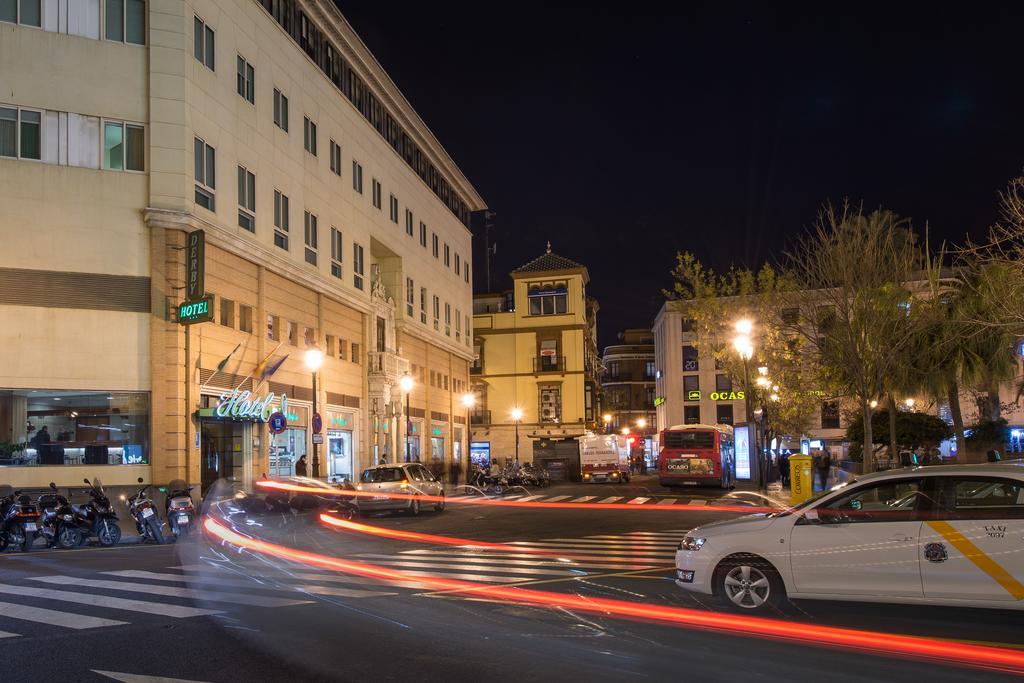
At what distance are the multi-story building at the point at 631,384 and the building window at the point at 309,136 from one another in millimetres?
92869

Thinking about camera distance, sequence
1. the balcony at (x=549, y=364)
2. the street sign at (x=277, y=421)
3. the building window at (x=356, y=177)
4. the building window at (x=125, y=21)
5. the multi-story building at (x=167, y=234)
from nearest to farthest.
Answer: the multi-story building at (x=167, y=234) < the building window at (x=125, y=21) < the street sign at (x=277, y=421) < the building window at (x=356, y=177) < the balcony at (x=549, y=364)

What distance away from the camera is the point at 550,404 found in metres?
78.1

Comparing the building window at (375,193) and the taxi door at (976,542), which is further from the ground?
the building window at (375,193)

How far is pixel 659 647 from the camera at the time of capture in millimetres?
8320

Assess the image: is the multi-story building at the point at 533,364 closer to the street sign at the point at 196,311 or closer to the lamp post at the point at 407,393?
the lamp post at the point at 407,393

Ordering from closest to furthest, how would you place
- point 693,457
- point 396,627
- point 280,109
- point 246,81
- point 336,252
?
point 396,627 < point 246,81 < point 280,109 < point 336,252 < point 693,457

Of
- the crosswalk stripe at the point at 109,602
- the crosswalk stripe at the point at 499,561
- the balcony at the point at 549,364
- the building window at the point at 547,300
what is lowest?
the crosswalk stripe at the point at 499,561

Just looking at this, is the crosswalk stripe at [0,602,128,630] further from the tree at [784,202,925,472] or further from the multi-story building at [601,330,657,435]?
the multi-story building at [601,330,657,435]

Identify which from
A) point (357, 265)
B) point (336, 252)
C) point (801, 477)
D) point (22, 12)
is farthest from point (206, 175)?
point (801, 477)

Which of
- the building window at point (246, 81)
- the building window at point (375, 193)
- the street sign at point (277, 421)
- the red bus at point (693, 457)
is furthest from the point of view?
the building window at point (375, 193)

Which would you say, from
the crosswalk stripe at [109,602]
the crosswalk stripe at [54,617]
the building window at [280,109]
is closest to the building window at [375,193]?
the building window at [280,109]

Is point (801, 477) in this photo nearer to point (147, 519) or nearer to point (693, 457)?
point (147, 519)

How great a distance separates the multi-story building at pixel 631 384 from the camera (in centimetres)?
12756

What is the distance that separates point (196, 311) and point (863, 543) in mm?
20637
